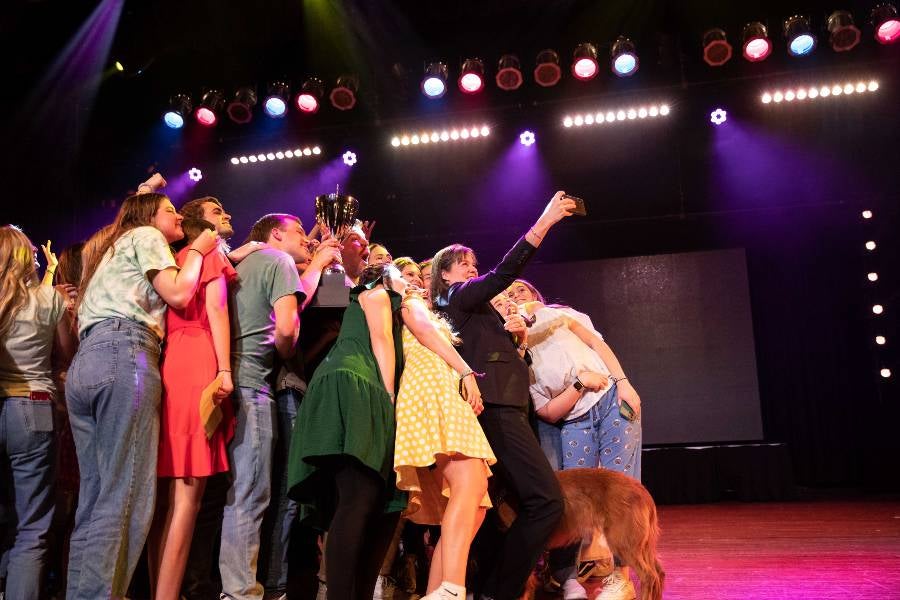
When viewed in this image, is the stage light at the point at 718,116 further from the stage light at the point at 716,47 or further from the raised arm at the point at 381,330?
the raised arm at the point at 381,330

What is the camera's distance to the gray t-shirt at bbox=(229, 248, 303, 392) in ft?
10.3

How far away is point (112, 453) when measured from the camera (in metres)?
2.56

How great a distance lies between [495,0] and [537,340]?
190 inches

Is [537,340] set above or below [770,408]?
above

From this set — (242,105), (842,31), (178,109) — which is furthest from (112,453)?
(842,31)

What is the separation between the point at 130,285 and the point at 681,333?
21.9 feet

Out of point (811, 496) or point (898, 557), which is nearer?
point (898, 557)

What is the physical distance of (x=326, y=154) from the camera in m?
8.62

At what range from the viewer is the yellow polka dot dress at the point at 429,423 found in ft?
8.88

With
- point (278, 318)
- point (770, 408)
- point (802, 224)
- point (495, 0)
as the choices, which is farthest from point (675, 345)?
point (278, 318)

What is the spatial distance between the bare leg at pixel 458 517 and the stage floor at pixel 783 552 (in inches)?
42.7

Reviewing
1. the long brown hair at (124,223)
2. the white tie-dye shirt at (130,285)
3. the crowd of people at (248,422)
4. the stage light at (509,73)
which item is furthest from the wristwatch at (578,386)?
the stage light at (509,73)

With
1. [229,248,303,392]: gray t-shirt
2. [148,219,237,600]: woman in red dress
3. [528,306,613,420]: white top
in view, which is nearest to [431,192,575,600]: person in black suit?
[528,306,613,420]: white top

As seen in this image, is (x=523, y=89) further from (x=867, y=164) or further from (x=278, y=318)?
(x=278, y=318)
